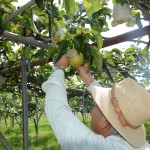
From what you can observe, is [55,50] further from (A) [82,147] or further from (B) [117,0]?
(A) [82,147]

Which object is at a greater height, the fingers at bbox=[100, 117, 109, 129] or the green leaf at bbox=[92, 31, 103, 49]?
the green leaf at bbox=[92, 31, 103, 49]

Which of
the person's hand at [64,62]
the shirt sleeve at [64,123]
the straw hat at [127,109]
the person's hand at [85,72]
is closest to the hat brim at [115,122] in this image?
the straw hat at [127,109]

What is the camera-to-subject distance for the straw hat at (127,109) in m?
1.37

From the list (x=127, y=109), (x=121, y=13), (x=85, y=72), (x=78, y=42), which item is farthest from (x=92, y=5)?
(x=85, y=72)

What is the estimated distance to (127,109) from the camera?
4.50ft

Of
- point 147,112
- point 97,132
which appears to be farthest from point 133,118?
point 97,132

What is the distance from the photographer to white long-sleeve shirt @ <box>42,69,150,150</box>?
4.31ft

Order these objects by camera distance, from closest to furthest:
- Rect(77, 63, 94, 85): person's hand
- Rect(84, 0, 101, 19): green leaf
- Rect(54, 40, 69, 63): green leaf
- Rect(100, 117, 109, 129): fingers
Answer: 1. Rect(84, 0, 101, 19): green leaf
2. Rect(100, 117, 109, 129): fingers
3. Rect(54, 40, 69, 63): green leaf
4. Rect(77, 63, 94, 85): person's hand

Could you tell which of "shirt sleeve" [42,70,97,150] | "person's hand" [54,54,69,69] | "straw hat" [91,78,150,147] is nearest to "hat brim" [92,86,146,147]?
"straw hat" [91,78,150,147]

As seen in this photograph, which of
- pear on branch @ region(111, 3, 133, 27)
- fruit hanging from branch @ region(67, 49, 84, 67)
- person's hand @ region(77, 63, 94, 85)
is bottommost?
person's hand @ region(77, 63, 94, 85)

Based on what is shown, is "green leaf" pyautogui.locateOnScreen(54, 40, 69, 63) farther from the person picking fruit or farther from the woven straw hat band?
the woven straw hat band

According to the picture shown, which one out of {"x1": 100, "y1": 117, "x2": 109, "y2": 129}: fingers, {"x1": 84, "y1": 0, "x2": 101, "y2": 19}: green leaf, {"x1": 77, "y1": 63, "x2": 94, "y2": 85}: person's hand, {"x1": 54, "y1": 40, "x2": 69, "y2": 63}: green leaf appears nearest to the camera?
{"x1": 84, "y1": 0, "x2": 101, "y2": 19}: green leaf

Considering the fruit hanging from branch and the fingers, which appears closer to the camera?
the fingers

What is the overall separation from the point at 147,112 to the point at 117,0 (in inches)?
18.9
